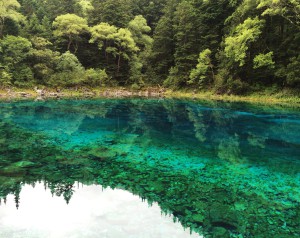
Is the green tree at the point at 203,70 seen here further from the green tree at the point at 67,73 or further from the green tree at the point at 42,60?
the green tree at the point at 42,60

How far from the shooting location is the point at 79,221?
20.8ft

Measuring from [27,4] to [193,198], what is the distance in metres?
52.7

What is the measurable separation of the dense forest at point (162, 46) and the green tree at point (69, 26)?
147mm

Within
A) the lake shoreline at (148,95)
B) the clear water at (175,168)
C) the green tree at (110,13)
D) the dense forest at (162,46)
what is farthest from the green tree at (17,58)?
the clear water at (175,168)

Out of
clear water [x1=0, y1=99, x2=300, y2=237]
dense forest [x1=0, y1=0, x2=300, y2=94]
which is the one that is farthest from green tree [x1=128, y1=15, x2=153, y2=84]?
clear water [x1=0, y1=99, x2=300, y2=237]

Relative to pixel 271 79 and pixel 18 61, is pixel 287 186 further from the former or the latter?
pixel 18 61

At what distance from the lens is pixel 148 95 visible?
41.4m

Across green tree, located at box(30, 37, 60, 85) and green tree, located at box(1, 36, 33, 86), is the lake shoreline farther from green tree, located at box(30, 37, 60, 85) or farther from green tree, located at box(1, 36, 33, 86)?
green tree, located at box(30, 37, 60, 85)

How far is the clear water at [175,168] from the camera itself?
256 inches

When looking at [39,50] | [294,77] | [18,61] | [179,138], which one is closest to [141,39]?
[39,50]

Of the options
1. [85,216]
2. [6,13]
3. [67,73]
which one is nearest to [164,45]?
[67,73]

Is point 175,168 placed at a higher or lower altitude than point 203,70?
lower

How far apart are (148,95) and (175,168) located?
1255 inches

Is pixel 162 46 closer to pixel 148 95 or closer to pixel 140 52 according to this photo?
pixel 140 52
